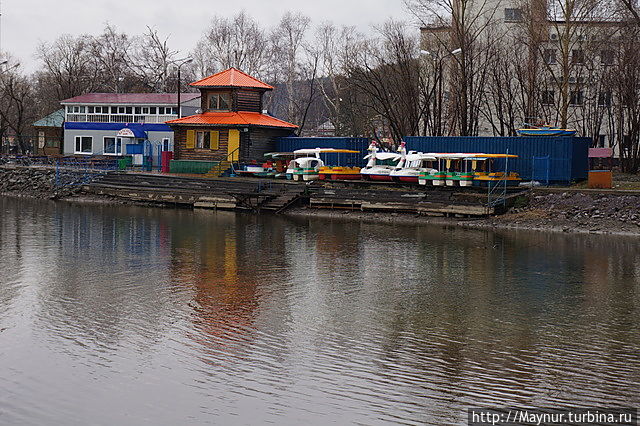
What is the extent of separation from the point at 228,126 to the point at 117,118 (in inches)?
683

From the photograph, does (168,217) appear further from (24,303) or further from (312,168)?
(24,303)

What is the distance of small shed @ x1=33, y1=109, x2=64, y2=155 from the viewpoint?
72.1 m

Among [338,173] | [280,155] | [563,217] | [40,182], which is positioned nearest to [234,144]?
[280,155]

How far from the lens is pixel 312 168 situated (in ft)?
158

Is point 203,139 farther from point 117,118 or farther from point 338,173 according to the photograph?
point 117,118

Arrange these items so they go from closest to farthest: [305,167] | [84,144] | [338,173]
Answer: [338,173] → [305,167] → [84,144]

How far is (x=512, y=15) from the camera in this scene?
66.2 metres

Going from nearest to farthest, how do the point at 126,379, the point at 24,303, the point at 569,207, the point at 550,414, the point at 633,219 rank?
the point at 550,414 < the point at 126,379 < the point at 24,303 < the point at 633,219 < the point at 569,207

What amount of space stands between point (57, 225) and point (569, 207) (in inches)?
965

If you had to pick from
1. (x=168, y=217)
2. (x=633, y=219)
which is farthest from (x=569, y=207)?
(x=168, y=217)

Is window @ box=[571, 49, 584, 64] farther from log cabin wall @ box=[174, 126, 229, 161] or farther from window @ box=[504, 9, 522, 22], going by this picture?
log cabin wall @ box=[174, 126, 229, 161]

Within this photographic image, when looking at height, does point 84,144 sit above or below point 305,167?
above

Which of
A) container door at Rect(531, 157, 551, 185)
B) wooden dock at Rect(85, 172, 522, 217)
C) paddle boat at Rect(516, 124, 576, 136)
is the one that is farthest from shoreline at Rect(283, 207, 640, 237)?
paddle boat at Rect(516, 124, 576, 136)

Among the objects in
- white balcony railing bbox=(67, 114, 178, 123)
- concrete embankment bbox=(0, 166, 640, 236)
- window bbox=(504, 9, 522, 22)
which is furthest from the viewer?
white balcony railing bbox=(67, 114, 178, 123)
